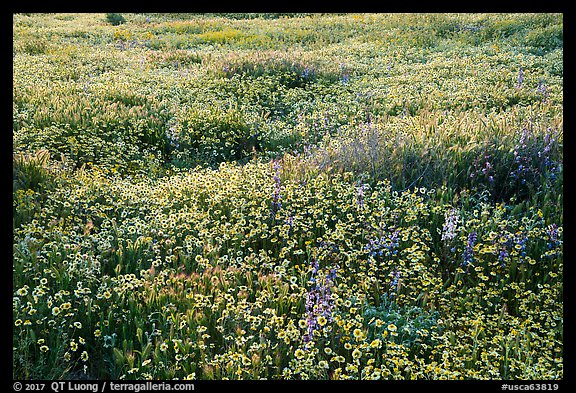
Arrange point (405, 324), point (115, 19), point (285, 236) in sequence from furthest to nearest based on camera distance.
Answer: point (115, 19)
point (285, 236)
point (405, 324)

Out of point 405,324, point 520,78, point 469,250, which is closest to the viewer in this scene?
point 405,324

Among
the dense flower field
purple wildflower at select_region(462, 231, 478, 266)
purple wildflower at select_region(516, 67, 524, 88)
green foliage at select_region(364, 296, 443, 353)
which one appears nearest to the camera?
the dense flower field

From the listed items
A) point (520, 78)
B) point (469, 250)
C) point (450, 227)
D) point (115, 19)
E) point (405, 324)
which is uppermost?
point (115, 19)

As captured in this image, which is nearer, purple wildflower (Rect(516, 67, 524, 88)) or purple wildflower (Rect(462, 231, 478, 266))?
purple wildflower (Rect(462, 231, 478, 266))

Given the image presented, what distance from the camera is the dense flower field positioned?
12.8ft

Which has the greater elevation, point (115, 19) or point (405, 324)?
point (115, 19)

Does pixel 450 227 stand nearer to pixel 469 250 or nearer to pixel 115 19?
pixel 469 250

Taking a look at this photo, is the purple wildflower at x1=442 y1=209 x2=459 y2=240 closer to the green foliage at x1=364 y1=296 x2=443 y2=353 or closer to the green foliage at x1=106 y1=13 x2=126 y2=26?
the green foliage at x1=364 y1=296 x2=443 y2=353

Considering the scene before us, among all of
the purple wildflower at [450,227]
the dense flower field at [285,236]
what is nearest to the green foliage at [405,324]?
the dense flower field at [285,236]

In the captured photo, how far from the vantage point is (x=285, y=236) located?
17.5ft

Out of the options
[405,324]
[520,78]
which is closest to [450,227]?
[405,324]

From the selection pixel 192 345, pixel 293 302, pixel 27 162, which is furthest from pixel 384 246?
pixel 27 162

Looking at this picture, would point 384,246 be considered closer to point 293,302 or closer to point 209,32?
point 293,302

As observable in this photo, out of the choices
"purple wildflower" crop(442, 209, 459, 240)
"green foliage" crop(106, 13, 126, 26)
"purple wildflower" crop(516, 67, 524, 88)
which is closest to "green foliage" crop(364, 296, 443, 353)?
"purple wildflower" crop(442, 209, 459, 240)
